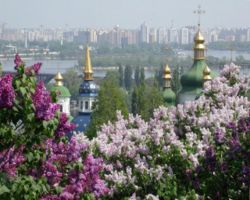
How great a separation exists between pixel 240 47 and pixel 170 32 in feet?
142

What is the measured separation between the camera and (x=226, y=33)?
17788cm

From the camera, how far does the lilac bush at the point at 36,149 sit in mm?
3352

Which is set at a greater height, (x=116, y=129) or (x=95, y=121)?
(x=116, y=129)

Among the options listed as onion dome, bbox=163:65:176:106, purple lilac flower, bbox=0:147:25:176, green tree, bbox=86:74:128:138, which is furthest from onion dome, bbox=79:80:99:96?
purple lilac flower, bbox=0:147:25:176

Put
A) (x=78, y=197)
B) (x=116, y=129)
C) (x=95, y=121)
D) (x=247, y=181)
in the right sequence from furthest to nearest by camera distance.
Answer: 1. (x=95, y=121)
2. (x=116, y=129)
3. (x=247, y=181)
4. (x=78, y=197)

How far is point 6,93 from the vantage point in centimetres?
332

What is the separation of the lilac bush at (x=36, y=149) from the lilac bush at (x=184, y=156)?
2.15 ft

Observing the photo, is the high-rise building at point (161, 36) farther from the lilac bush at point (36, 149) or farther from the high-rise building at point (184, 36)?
the lilac bush at point (36, 149)

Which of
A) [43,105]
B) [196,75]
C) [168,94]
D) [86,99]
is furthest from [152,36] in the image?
[43,105]

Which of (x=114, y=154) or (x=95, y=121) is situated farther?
(x=95, y=121)

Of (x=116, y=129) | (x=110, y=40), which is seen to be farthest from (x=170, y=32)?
(x=116, y=129)

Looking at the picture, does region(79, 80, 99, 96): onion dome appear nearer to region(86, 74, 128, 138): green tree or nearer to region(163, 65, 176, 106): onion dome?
region(86, 74, 128, 138): green tree

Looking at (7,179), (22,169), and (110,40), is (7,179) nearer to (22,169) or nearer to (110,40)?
(22,169)

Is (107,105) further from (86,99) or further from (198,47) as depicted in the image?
(198,47)
